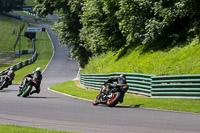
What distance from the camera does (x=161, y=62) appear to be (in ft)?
79.0

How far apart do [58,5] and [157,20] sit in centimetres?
2331

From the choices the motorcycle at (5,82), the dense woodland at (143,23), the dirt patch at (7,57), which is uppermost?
the dense woodland at (143,23)

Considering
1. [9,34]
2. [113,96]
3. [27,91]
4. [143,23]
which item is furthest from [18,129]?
[9,34]

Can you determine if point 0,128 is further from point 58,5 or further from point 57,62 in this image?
point 57,62

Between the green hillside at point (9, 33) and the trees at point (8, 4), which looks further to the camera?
the trees at point (8, 4)

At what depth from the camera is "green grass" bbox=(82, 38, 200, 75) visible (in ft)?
70.2

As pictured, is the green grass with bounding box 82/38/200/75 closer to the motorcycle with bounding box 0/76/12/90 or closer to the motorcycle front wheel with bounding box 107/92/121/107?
the motorcycle front wheel with bounding box 107/92/121/107

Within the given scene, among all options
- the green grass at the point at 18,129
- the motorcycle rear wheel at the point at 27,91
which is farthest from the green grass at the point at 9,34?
the green grass at the point at 18,129

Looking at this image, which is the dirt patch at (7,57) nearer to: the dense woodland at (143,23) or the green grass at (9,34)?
the green grass at (9,34)

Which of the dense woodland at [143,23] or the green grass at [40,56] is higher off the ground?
the dense woodland at [143,23]

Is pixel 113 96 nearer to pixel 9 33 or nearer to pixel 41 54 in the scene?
pixel 41 54

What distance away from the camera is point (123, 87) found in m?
14.1

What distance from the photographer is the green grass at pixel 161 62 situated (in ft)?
70.2

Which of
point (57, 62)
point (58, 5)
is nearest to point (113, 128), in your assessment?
point (58, 5)
